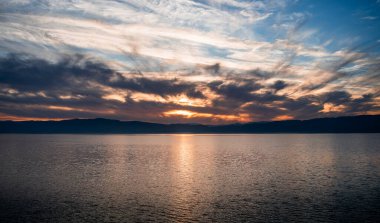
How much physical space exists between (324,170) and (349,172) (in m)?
5.49

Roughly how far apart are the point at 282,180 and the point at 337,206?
1959 cm

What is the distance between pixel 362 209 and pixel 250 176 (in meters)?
28.1

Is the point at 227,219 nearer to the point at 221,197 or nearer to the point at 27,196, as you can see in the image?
the point at 221,197

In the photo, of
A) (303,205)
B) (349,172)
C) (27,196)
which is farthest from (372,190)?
(27,196)

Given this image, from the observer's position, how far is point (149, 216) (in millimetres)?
34781

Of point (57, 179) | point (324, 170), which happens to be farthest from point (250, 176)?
point (57, 179)

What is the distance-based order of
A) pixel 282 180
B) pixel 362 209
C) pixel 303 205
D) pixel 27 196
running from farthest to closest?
1. pixel 282 180
2. pixel 27 196
3. pixel 303 205
4. pixel 362 209

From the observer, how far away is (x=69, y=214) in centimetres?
3525

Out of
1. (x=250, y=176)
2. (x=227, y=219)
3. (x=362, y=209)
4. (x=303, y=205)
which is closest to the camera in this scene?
(x=227, y=219)

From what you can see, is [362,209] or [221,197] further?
[221,197]

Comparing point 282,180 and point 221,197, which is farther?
point 282,180

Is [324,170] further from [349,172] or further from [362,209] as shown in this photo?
[362,209]

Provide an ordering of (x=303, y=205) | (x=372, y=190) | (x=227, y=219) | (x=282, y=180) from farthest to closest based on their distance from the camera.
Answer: (x=282, y=180), (x=372, y=190), (x=303, y=205), (x=227, y=219)

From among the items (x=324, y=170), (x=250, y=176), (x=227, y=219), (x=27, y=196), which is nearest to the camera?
(x=227, y=219)
